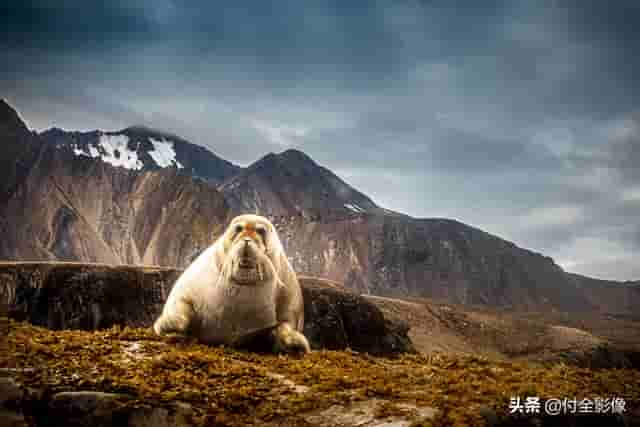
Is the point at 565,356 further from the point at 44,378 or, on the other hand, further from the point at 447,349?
the point at 44,378

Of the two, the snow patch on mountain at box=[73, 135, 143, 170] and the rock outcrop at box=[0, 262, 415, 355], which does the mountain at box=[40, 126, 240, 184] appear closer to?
the snow patch on mountain at box=[73, 135, 143, 170]

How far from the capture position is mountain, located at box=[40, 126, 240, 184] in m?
161

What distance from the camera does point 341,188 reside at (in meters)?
188

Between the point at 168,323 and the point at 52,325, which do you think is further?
the point at 52,325

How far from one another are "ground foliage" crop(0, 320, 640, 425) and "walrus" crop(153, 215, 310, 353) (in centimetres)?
22

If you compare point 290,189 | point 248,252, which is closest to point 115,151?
point 290,189

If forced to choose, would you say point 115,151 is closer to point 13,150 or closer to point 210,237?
point 210,237

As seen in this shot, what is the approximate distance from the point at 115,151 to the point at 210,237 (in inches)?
3559

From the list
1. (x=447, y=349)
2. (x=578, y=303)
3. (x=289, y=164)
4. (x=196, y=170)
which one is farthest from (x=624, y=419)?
(x=196, y=170)

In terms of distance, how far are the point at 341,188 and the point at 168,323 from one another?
598 ft

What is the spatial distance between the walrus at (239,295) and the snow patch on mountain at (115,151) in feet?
521

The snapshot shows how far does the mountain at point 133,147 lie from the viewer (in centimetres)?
16112

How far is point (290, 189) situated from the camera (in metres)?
171

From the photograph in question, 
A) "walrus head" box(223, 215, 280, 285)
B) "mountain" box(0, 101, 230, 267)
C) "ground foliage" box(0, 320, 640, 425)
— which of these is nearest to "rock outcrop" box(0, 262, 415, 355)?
"ground foliage" box(0, 320, 640, 425)
